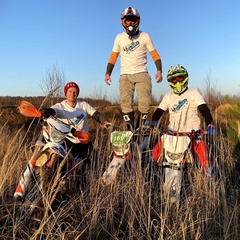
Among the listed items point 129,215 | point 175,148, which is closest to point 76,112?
point 175,148

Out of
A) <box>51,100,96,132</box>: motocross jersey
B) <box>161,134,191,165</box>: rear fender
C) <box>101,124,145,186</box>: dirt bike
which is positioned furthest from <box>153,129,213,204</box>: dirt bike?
<box>51,100,96,132</box>: motocross jersey

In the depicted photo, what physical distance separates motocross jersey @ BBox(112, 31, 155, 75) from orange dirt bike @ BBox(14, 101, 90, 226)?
2.40 meters

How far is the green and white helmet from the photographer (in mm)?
4742

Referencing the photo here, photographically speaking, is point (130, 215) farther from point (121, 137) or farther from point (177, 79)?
point (177, 79)

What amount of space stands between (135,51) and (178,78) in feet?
3.99

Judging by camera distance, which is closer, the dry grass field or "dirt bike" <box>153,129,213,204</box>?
the dry grass field

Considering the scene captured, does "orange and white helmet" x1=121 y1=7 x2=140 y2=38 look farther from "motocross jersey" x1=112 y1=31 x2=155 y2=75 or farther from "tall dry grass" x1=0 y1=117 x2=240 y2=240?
"tall dry grass" x1=0 y1=117 x2=240 y2=240

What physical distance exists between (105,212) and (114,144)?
40.7 inches

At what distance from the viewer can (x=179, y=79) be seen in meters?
4.77

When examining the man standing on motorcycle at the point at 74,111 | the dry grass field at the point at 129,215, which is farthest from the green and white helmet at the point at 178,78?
the dry grass field at the point at 129,215

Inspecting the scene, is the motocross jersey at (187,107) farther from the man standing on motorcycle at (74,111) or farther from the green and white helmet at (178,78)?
the man standing on motorcycle at (74,111)

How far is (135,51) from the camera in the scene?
570cm

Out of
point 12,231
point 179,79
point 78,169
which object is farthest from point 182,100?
point 12,231

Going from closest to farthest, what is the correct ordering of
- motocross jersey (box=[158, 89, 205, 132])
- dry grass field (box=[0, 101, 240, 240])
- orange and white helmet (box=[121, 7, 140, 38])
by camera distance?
dry grass field (box=[0, 101, 240, 240]) → motocross jersey (box=[158, 89, 205, 132]) → orange and white helmet (box=[121, 7, 140, 38])
